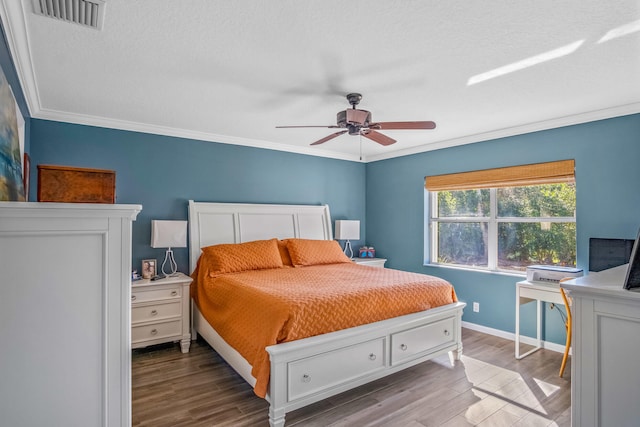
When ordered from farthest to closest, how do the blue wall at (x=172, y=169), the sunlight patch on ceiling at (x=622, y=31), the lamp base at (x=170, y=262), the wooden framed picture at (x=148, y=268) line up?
the lamp base at (x=170, y=262), the wooden framed picture at (x=148, y=268), the blue wall at (x=172, y=169), the sunlight patch on ceiling at (x=622, y=31)

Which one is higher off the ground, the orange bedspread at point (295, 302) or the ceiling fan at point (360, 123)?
the ceiling fan at point (360, 123)

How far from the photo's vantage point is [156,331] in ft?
11.2

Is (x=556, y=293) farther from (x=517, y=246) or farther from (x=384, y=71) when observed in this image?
(x=384, y=71)

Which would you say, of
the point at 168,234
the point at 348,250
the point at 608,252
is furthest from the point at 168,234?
the point at 608,252

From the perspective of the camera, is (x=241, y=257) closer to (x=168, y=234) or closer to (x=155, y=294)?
(x=168, y=234)

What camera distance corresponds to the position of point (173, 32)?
1.95 metres

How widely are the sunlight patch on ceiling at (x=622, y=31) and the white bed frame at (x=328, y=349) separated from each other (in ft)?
7.41

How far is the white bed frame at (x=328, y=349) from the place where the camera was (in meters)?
2.22

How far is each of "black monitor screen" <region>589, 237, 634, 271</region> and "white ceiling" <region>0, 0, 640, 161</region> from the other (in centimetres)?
119

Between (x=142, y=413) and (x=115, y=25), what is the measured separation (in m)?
2.45

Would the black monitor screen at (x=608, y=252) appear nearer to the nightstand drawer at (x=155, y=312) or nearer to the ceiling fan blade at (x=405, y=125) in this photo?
the ceiling fan blade at (x=405, y=125)

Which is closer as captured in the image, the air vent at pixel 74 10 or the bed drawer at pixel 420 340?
the air vent at pixel 74 10

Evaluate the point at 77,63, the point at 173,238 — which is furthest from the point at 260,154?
the point at 77,63

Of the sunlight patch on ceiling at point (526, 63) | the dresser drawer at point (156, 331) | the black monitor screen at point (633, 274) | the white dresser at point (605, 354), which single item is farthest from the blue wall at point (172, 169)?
the black monitor screen at point (633, 274)
